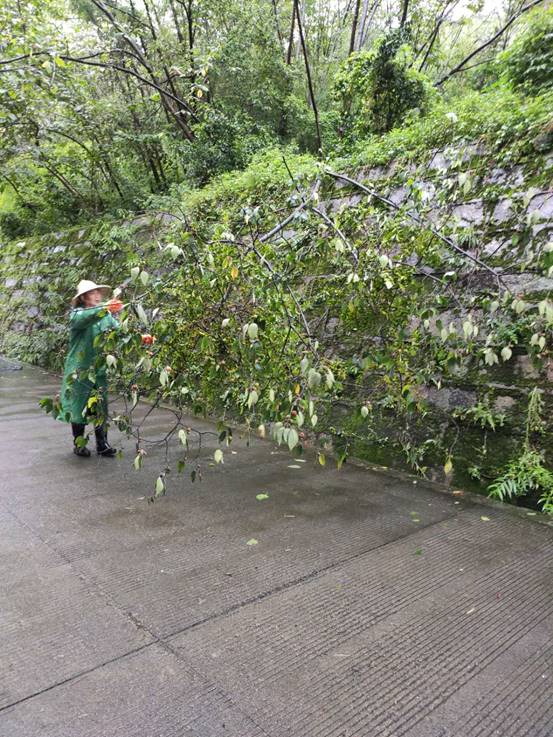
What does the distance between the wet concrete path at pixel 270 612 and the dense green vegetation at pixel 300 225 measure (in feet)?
1.66

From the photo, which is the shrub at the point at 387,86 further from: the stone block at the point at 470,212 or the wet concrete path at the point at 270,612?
the wet concrete path at the point at 270,612

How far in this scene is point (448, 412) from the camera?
12.7 ft

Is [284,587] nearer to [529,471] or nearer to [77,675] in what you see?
[77,675]

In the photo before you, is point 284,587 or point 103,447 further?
point 103,447

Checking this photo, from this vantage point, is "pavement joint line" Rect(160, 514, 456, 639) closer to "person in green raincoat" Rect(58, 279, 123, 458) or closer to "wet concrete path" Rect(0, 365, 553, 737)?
"wet concrete path" Rect(0, 365, 553, 737)

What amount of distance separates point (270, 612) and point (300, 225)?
2.22 m

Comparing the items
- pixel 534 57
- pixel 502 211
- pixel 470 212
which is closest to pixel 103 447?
pixel 470 212

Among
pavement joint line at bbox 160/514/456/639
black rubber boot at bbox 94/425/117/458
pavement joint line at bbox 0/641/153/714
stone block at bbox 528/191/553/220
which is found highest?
stone block at bbox 528/191/553/220

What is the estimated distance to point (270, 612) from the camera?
221cm

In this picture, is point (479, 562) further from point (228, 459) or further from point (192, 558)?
point (228, 459)

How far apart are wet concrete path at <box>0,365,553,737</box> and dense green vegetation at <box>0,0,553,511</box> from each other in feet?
1.66

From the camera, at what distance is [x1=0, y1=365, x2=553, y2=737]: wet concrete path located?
1659 mm

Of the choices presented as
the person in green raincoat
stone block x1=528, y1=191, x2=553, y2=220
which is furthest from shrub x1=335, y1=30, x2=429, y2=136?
the person in green raincoat

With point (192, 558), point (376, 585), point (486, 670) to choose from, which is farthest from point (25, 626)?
point (486, 670)
